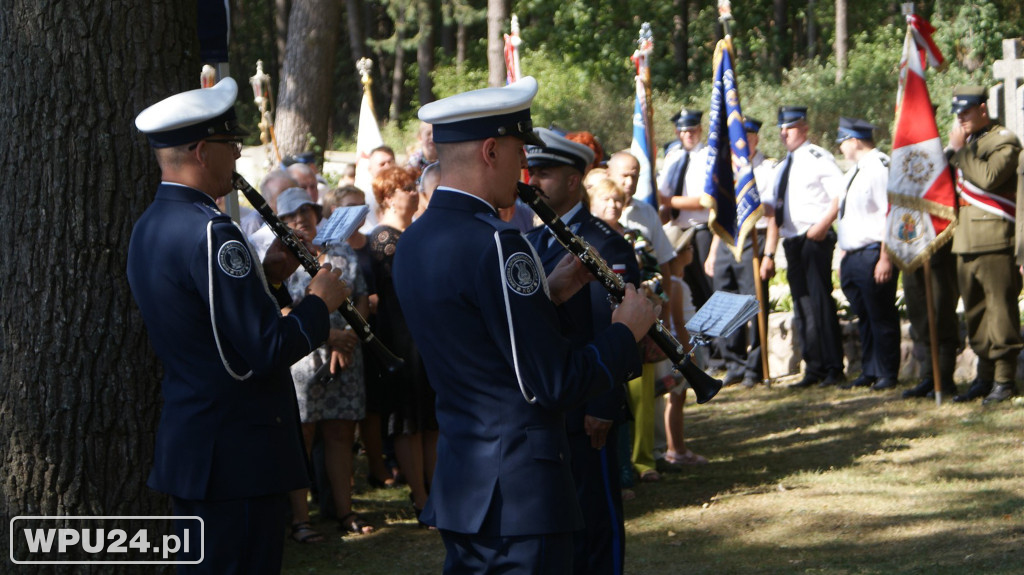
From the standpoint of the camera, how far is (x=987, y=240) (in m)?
9.12

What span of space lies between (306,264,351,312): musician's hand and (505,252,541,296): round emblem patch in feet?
3.30

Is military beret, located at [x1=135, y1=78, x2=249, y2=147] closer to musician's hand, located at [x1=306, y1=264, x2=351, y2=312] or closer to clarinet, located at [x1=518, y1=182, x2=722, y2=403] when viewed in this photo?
musician's hand, located at [x1=306, y1=264, x2=351, y2=312]

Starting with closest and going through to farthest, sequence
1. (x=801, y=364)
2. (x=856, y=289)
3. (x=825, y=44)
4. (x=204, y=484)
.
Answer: (x=204, y=484) → (x=856, y=289) → (x=801, y=364) → (x=825, y=44)

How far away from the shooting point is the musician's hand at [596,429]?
4.62 meters

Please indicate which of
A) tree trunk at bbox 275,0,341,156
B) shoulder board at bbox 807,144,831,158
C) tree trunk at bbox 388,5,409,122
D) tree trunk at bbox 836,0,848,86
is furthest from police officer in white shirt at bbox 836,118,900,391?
tree trunk at bbox 388,5,409,122

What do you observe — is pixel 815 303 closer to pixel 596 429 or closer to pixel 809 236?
pixel 809 236

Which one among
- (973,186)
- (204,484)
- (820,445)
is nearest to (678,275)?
(820,445)

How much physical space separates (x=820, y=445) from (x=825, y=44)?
1240 inches

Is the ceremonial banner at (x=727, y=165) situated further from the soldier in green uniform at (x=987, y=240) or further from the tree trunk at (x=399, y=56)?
the tree trunk at (x=399, y=56)

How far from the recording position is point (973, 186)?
9.13 metres

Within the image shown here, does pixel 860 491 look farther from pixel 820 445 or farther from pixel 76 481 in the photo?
pixel 76 481

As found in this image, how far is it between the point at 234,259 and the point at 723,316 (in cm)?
211

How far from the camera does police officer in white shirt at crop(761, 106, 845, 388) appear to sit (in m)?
10.5

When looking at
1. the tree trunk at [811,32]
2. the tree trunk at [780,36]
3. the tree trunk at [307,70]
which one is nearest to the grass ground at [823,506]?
the tree trunk at [307,70]
